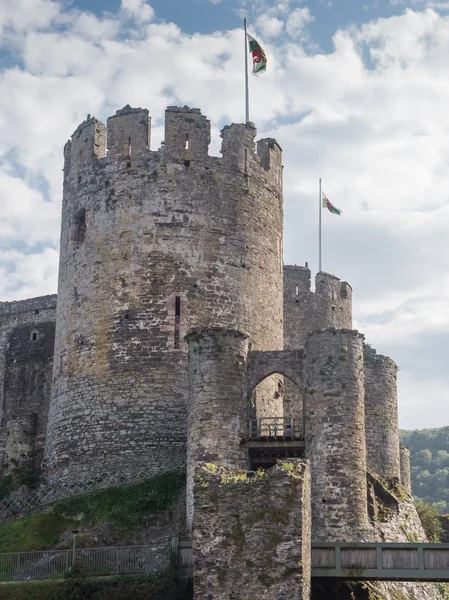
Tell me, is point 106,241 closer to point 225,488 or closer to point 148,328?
point 148,328

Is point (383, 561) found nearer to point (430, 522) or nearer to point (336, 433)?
point (336, 433)

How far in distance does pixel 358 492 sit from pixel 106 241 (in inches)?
529

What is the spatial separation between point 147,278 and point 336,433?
9636 millimetres

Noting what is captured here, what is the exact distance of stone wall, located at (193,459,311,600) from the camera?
2828cm

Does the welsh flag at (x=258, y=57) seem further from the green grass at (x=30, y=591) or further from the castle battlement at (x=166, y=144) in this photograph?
the green grass at (x=30, y=591)

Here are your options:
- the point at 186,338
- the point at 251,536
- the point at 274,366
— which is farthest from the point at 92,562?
the point at 274,366

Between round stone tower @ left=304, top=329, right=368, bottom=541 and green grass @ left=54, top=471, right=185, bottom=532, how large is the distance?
187 inches

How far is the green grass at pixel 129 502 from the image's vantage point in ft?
122

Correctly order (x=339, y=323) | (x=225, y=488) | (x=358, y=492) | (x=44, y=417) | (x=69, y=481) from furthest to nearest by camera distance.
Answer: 1. (x=339, y=323)
2. (x=44, y=417)
3. (x=69, y=481)
4. (x=358, y=492)
5. (x=225, y=488)

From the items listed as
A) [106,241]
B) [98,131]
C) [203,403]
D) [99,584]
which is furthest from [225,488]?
[98,131]

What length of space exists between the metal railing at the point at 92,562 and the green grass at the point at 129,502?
2784 mm

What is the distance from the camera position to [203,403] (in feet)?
120

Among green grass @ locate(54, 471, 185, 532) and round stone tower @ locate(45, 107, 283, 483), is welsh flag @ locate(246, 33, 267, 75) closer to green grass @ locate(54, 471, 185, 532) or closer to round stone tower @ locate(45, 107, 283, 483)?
round stone tower @ locate(45, 107, 283, 483)

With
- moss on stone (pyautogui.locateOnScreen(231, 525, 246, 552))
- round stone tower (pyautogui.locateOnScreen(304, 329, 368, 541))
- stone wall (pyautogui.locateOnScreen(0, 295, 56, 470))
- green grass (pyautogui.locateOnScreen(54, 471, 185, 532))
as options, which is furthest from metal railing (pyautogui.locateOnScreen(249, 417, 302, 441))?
stone wall (pyautogui.locateOnScreen(0, 295, 56, 470))
